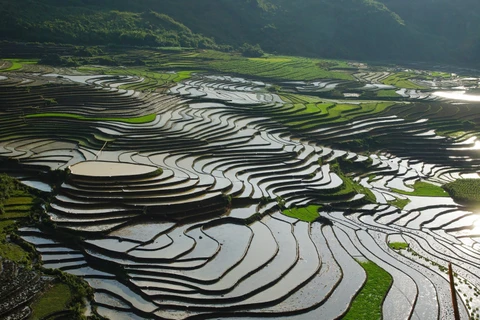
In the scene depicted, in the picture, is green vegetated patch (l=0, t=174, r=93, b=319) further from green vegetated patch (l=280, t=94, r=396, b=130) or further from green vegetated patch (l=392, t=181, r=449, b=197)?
green vegetated patch (l=280, t=94, r=396, b=130)

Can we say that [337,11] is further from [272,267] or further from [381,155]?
[272,267]

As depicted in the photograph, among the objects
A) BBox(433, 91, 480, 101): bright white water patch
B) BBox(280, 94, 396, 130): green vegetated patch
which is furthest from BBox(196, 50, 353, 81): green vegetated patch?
BBox(280, 94, 396, 130): green vegetated patch

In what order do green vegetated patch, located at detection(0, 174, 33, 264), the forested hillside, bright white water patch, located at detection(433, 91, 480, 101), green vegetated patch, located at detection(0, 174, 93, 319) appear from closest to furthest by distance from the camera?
1. green vegetated patch, located at detection(0, 174, 93, 319)
2. green vegetated patch, located at detection(0, 174, 33, 264)
3. bright white water patch, located at detection(433, 91, 480, 101)
4. the forested hillside

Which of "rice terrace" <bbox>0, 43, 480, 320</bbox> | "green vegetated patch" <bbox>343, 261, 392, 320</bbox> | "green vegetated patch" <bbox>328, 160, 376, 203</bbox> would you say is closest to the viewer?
"green vegetated patch" <bbox>343, 261, 392, 320</bbox>

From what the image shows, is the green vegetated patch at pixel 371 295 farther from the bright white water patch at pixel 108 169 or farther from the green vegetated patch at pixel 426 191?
the green vegetated patch at pixel 426 191

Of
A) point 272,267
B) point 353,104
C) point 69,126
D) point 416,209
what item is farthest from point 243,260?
point 353,104

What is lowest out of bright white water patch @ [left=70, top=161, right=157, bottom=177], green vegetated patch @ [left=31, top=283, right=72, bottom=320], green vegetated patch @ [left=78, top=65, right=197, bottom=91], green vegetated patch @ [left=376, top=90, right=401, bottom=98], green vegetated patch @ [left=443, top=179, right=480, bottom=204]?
green vegetated patch @ [left=443, top=179, right=480, bottom=204]

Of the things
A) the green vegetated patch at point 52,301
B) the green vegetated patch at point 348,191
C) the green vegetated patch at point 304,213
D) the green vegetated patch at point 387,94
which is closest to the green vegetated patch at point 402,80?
the green vegetated patch at point 387,94
